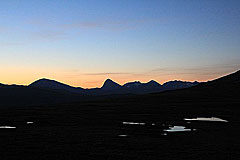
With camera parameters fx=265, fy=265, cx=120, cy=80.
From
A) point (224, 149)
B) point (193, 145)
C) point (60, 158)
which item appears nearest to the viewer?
point (60, 158)

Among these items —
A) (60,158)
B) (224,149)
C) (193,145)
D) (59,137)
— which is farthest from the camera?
(59,137)

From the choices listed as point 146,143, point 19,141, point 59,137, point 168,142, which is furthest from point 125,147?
point 19,141

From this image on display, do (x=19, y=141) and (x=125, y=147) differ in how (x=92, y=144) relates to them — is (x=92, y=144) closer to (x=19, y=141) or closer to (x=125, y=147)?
(x=125, y=147)

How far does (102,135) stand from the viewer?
39.1 m

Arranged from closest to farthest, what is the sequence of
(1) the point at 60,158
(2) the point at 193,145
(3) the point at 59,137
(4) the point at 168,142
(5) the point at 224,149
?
(1) the point at 60,158
(5) the point at 224,149
(2) the point at 193,145
(4) the point at 168,142
(3) the point at 59,137

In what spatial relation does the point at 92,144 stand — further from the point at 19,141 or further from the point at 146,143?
the point at 19,141

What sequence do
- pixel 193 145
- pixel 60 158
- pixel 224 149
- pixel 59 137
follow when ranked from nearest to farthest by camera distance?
pixel 60 158, pixel 224 149, pixel 193 145, pixel 59 137

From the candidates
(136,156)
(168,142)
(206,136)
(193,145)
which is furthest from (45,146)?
→ (206,136)

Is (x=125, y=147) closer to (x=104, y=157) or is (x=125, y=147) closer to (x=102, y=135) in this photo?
(x=104, y=157)

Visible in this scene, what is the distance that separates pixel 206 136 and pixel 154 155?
14.8 m

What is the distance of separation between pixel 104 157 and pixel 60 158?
13.5 feet

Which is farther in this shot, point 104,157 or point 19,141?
point 19,141

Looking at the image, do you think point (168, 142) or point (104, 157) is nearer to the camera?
point (104, 157)

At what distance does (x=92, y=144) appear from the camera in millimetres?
31891
